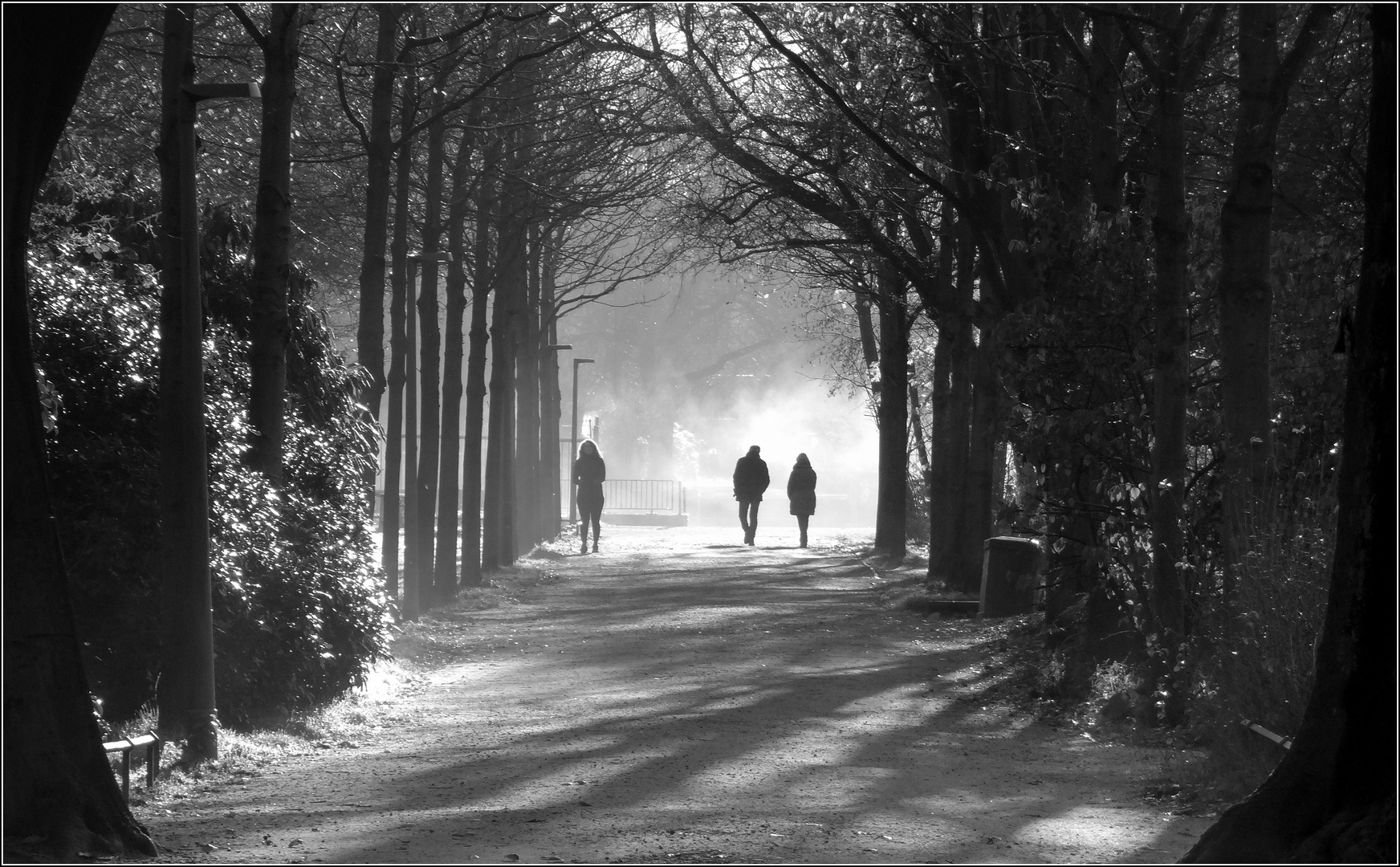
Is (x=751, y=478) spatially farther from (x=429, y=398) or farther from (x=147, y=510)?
(x=147, y=510)

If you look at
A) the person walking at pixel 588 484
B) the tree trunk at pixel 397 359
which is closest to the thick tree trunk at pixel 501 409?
the tree trunk at pixel 397 359

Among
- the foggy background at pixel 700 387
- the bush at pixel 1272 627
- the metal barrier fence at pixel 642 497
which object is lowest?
the bush at pixel 1272 627

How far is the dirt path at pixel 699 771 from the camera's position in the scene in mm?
6508

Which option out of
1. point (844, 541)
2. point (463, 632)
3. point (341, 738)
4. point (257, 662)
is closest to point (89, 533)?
point (257, 662)

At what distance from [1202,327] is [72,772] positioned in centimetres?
846

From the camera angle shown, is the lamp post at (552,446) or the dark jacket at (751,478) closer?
the lamp post at (552,446)

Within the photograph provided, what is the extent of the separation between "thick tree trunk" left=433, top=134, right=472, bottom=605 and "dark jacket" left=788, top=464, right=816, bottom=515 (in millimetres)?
15886

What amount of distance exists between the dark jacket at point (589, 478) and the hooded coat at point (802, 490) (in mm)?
5148

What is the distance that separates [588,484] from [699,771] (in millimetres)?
22941

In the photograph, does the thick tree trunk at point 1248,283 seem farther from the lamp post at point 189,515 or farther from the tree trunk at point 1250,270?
the lamp post at point 189,515

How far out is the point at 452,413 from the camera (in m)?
18.9

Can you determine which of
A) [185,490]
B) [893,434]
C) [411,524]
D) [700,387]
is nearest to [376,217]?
[411,524]

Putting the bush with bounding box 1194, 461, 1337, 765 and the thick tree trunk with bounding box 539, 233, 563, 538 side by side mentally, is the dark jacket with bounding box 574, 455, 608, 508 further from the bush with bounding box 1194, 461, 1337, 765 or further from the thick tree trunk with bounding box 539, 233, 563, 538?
the bush with bounding box 1194, 461, 1337, 765

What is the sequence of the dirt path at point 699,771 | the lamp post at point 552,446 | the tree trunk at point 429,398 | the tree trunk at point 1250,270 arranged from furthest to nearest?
the lamp post at point 552,446
the tree trunk at point 429,398
the tree trunk at point 1250,270
the dirt path at point 699,771
